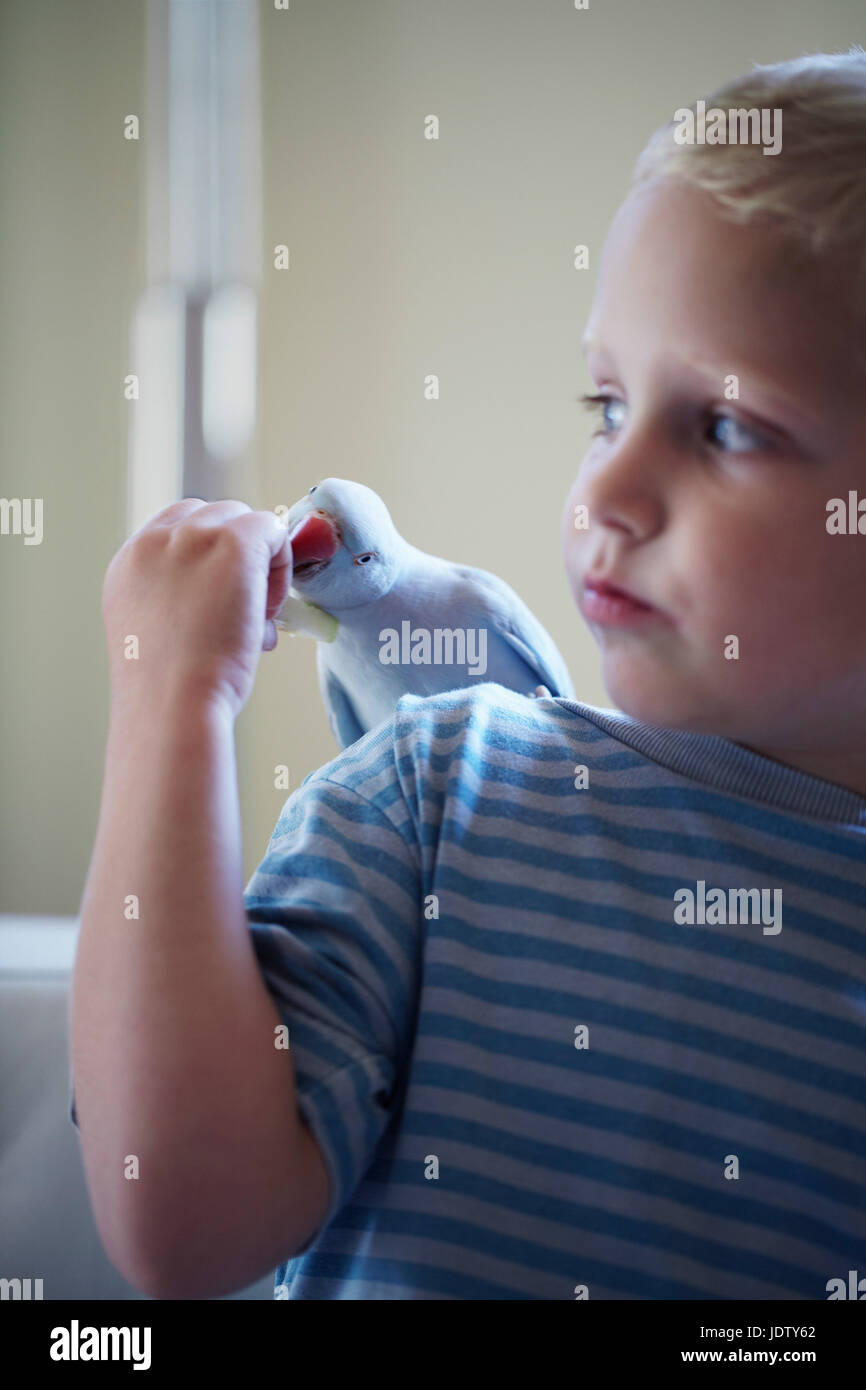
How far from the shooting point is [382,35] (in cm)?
112

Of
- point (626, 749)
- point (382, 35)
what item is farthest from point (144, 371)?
point (626, 749)

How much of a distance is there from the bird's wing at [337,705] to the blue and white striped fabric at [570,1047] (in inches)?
13.1

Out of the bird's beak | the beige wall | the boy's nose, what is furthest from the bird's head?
the beige wall

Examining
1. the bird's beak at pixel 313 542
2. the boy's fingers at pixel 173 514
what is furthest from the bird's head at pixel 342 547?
the boy's fingers at pixel 173 514

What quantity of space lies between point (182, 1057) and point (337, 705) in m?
0.46

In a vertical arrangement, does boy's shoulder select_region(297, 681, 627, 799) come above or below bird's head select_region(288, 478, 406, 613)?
below

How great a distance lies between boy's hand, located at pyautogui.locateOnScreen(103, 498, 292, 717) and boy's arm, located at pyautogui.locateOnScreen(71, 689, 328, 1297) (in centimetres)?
3

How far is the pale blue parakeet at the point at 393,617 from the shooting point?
68 cm

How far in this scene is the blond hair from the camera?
0.39 metres

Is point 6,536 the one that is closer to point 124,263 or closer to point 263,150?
point 124,263

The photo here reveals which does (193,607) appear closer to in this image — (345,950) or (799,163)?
(345,950)

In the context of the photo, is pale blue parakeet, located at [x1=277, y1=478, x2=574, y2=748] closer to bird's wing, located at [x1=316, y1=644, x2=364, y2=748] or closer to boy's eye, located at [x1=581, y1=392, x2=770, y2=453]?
bird's wing, located at [x1=316, y1=644, x2=364, y2=748]

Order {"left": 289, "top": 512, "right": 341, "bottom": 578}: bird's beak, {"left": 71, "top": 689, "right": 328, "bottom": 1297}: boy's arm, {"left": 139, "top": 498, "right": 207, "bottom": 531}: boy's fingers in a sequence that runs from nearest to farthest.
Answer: {"left": 71, "top": 689, "right": 328, "bottom": 1297}: boy's arm < {"left": 139, "top": 498, "right": 207, "bottom": 531}: boy's fingers < {"left": 289, "top": 512, "right": 341, "bottom": 578}: bird's beak
